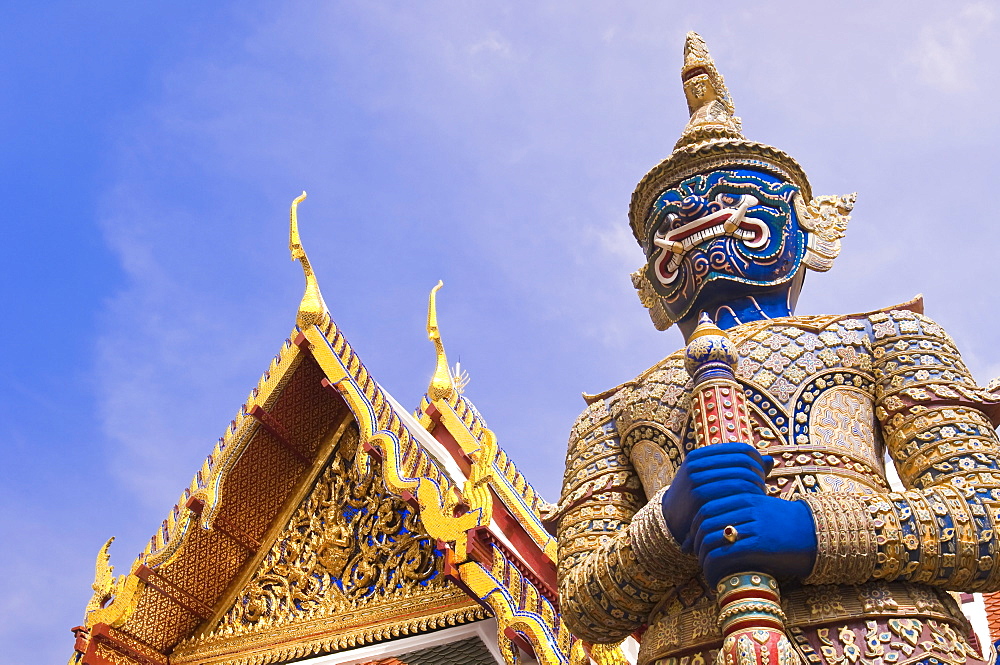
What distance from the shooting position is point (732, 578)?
7.47ft

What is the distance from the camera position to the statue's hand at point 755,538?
2.27m

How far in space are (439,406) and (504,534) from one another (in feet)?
4.84

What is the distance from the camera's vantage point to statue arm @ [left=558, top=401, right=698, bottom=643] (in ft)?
8.33

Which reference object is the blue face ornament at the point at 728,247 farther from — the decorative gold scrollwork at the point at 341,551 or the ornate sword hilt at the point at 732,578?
the decorative gold scrollwork at the point at 341,551

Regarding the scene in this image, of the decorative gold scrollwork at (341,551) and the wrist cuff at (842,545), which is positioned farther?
the decorative gold scrollwork at (341,551)

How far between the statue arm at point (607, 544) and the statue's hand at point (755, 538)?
177 mm

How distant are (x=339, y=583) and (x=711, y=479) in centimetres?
281

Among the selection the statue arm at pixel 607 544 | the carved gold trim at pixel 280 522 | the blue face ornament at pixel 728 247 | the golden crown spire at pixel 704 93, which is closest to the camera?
the statue arm at pixel 607 544

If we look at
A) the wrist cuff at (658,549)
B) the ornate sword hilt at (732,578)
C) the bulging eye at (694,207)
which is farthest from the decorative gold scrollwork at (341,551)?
the ornate sword hilt at (732,578)

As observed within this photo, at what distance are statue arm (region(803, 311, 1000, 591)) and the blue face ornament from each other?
554 mm

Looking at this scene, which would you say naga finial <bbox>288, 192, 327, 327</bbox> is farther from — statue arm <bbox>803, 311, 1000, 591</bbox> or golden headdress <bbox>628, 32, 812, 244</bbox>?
statue arm <bbox>803, 311, 1000, 591</bbox>

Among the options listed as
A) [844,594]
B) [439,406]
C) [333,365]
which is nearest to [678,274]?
[844,594]

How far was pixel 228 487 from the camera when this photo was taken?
→ 500 cm

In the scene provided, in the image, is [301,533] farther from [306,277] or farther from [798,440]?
[798,440]
